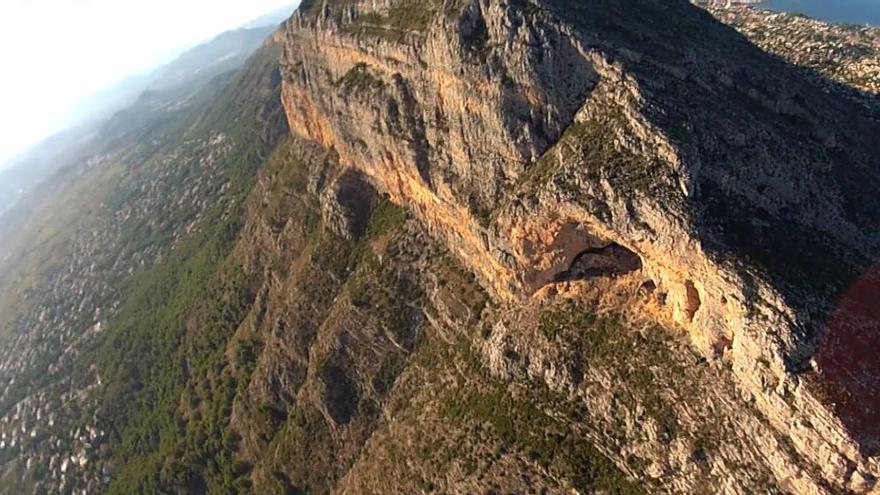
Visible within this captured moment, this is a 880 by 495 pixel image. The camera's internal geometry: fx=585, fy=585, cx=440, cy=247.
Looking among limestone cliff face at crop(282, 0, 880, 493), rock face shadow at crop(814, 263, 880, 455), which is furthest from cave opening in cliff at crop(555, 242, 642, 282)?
rock face shadow at crop(814, 263, 880, 455)

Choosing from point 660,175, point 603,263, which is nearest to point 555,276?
point 603,263

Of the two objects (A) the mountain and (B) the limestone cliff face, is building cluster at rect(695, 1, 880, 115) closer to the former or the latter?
(A) the mountain

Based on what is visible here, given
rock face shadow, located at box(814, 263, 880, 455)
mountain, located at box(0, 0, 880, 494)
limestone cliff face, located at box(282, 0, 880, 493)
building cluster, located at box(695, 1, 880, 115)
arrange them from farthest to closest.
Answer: building cluster, located at box(695, 1, 880, 115) < mountain, located at box(0, 0, 880, 494) < limestone cliff face, located at box(282, 0, 880, 493) < rock face shadow, located at box(814, 263, 880, 455)

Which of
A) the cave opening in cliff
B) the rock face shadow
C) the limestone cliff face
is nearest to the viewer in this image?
the rock face shadow

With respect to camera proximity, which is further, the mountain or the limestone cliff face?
the mountain

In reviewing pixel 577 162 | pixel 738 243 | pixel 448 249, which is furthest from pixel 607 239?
pixel 448 249

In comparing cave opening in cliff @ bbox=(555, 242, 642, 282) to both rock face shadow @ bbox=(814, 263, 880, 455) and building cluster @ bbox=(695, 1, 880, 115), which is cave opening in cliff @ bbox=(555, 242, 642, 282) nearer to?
rock face shadow @ bbox=(814, 263, 880, 455)

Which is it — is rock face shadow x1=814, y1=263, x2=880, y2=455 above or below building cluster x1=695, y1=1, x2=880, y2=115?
above
